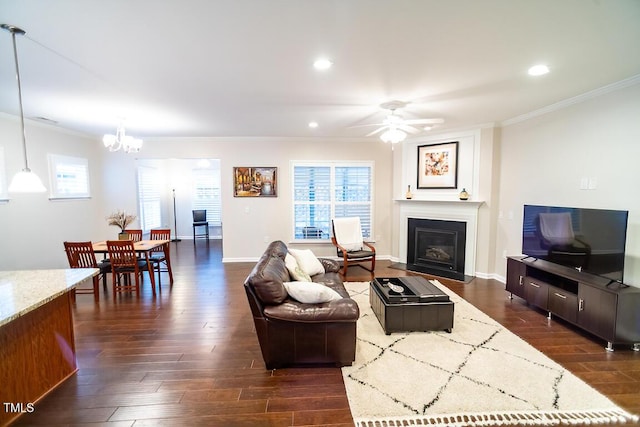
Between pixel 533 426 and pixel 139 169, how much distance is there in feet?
29.3

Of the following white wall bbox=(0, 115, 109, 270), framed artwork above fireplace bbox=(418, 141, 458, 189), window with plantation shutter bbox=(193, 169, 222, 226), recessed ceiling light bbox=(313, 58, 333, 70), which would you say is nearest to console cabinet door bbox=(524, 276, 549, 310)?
framed artwork above fireplace bbox=(418, 141, 458, 189)

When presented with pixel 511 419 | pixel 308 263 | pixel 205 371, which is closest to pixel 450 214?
pixel 308 263

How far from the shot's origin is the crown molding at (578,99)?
9.31 ft

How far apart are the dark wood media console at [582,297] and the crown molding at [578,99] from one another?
6.72 ft

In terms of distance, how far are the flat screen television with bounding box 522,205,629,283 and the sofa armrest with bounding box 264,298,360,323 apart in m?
2.77

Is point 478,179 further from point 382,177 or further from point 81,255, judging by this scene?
point 81,255

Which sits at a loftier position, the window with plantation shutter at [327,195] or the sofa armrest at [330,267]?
the window with plantation shutter at [327,195]

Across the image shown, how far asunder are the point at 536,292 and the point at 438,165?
106 inches

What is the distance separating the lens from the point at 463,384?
7.06ft

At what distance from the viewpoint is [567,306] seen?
300cm

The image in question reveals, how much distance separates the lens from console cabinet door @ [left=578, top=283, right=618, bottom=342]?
2.56m

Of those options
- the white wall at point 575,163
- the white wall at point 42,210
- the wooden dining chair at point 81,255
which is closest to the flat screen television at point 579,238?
the white wall at point 575,163

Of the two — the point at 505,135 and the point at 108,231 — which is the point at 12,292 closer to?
the point at 108,231

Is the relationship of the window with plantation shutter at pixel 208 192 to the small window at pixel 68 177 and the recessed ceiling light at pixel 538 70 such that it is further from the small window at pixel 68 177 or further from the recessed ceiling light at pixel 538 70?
the recessed ceiling light at pixel 538 70
